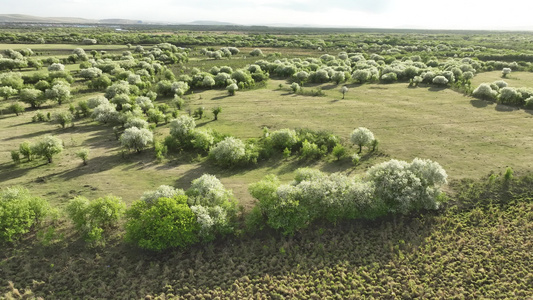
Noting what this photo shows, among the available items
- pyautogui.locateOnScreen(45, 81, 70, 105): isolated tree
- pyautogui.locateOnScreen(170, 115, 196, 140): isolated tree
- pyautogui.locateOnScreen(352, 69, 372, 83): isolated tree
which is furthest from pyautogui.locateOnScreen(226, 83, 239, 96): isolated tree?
pyautogui.locateOnScreen(352, 69, 372, 83): isolated tree

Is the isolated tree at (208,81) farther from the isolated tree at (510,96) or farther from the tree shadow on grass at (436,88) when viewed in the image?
the isolated tree at (510,96)

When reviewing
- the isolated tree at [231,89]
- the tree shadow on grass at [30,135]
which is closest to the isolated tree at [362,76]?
the isolated tree at [231,89]

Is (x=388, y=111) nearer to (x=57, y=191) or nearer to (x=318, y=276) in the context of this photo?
(x=318, y=276)

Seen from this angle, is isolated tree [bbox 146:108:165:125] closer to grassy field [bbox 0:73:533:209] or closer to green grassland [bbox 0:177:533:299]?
grassy field [bbox 0:73:533:209]

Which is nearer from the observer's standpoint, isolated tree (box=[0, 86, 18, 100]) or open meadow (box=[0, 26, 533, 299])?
open meadow (box=[0, 26, 533, 299])

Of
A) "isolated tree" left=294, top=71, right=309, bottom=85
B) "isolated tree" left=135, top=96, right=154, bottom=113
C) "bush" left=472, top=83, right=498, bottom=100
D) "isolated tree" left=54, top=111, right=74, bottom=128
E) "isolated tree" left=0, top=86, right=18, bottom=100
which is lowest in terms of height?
"isolated tree" left=54, top=111, right=74, bottom=128

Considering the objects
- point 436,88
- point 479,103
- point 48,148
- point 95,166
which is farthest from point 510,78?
point 48,148
